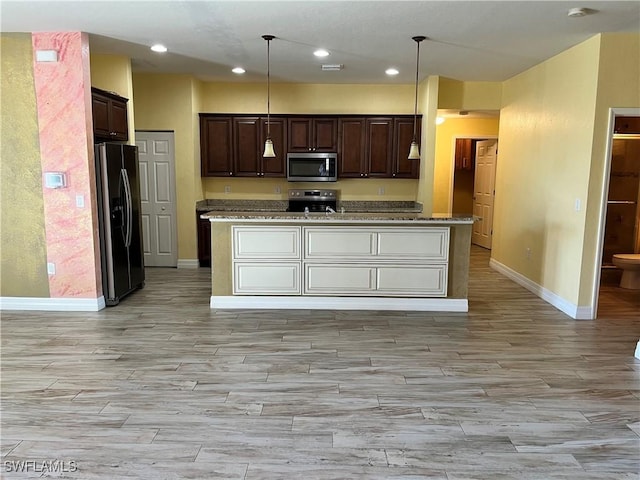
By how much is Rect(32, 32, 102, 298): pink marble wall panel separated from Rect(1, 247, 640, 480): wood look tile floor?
48cm

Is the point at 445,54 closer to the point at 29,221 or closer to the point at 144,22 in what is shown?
the point at 144,22

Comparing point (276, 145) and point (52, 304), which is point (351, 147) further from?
point (52, 304)

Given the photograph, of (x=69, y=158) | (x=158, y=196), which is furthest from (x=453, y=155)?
(x=69, y=158)

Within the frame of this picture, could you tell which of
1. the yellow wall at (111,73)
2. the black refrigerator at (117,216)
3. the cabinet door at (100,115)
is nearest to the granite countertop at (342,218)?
the black refrigerator at (117,216)

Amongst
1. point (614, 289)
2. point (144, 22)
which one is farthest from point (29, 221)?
point (614, 289)

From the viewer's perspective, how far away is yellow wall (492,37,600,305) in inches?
177

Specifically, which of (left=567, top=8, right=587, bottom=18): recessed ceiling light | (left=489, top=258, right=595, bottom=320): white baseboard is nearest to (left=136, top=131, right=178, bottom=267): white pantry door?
(left=489, top=258, right=595, bottom=320): white baseboard

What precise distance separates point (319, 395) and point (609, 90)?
3842 mm

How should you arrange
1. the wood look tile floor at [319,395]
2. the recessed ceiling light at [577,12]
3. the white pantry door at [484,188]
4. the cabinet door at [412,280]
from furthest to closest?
the white pantry door at [484,188]
the cabinet door at [412,280]
the recessed ceiling light at [577,12]
the wood look tile floor at [319,395]

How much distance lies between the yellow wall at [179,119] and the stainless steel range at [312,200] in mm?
1505

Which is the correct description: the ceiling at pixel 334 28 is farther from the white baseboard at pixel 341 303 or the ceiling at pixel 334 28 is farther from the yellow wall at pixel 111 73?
the white baseboard at pixel 341 303

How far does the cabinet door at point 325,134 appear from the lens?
693cm

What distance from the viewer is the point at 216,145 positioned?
6.96 metres

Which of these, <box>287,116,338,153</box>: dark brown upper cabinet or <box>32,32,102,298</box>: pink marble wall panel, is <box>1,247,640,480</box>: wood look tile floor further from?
<box>287,116,338,153</box>: dark brown upper cabinet
